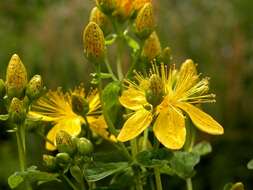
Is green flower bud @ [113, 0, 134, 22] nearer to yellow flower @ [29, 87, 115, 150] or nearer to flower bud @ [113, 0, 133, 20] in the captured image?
flower bud @ [113, 0, 133, 20]

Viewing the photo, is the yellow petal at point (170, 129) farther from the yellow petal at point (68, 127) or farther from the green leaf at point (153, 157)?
the yellow petal at point (68, 127)

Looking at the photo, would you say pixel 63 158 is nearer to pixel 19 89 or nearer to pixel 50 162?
pixel 50 162

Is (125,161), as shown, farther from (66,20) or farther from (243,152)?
(66,20)

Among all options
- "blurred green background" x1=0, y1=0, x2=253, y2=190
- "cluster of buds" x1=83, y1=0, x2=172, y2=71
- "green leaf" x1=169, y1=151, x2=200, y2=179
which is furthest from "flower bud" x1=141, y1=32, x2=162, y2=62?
"blurred green background" x1=0, y1=0, x2=253, y2=190

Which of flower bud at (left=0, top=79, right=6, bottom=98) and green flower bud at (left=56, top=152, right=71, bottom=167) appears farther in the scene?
A: flower bud at (left=0, top=79, right=6, bottom=98)

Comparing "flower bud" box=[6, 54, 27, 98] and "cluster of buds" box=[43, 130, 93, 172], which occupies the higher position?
"flower bud" box=[6, 54, 27, 98]

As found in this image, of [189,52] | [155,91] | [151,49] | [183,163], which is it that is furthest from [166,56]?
[189,52]

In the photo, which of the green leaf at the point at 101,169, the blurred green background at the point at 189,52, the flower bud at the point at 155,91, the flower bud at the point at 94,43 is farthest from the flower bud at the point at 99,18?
the blurred green background at the point at 189,52
